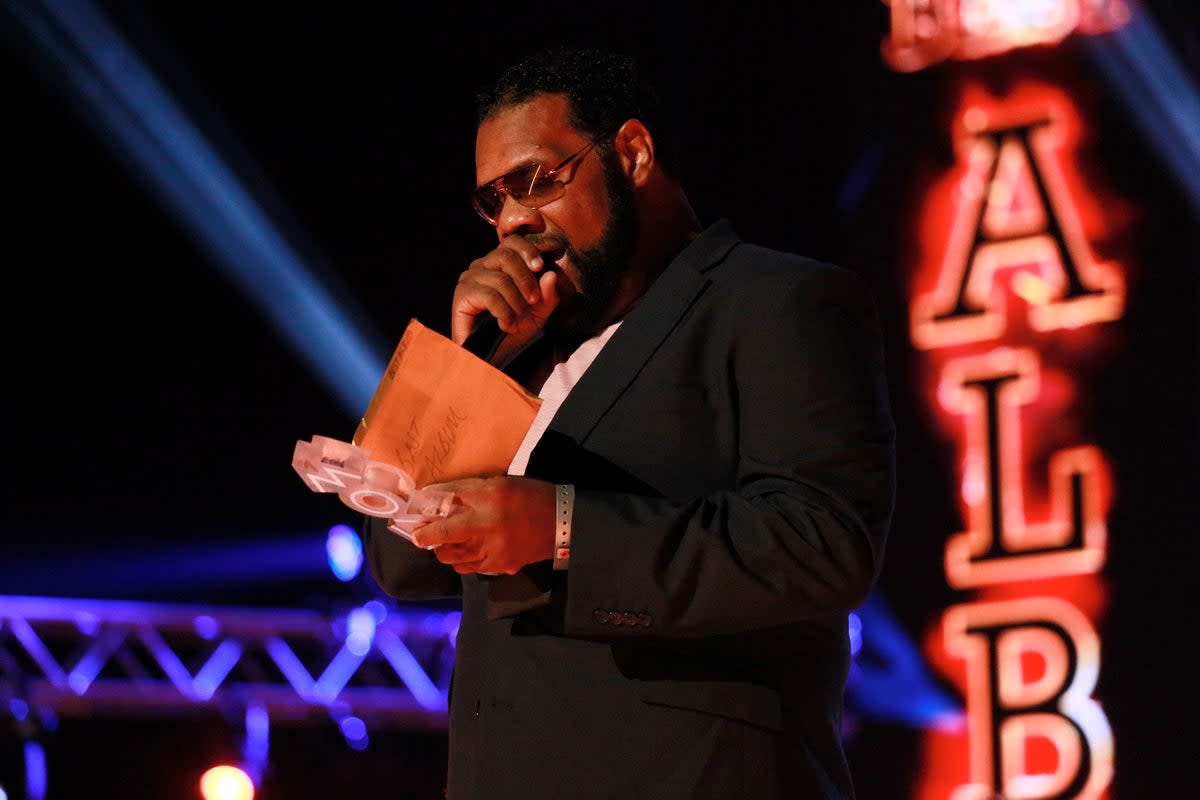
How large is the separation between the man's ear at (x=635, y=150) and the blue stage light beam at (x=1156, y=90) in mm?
4574

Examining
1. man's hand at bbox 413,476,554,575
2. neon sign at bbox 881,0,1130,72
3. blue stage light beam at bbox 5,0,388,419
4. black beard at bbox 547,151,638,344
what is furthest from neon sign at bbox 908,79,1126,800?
man's hand at bbox 413,476,554,575

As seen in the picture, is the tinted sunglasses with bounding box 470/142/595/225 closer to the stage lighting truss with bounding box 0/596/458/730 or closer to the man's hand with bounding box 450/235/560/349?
the man's hand with bounding box 450/235/560/349

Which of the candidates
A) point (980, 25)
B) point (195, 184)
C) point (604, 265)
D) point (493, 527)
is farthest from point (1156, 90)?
point (493, 527)

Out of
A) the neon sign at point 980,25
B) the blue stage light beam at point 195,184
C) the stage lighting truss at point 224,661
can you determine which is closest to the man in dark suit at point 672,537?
the neon sign at point 980,25

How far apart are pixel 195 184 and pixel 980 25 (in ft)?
12.6

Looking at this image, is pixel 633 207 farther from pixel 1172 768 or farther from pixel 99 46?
pixel 99 46

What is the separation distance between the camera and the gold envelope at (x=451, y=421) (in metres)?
1.61

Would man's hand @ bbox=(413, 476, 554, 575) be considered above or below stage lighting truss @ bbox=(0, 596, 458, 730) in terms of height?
below

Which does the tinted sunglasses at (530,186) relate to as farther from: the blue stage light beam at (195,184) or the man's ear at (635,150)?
the blue stage light beam at (195,184)

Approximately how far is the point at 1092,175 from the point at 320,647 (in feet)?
15.3

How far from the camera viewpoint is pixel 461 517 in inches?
60.0

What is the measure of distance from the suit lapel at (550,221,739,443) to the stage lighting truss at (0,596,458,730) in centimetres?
630

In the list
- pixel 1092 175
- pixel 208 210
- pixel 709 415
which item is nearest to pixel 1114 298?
pixel 1092 175

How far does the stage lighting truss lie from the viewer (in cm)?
768
